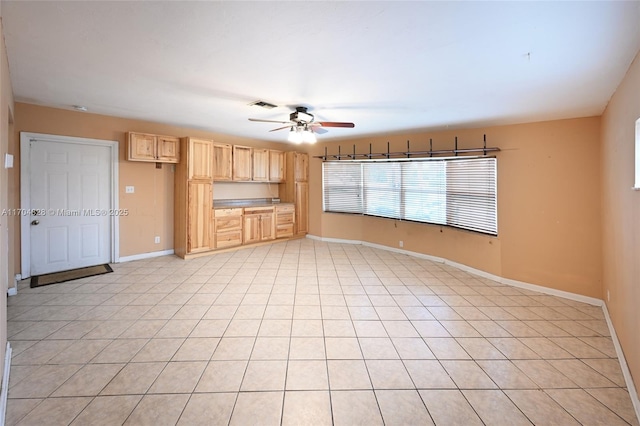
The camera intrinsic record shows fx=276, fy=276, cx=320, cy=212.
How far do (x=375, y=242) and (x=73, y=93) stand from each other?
5.59 metres

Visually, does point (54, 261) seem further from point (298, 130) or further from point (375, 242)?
point (375, 242)

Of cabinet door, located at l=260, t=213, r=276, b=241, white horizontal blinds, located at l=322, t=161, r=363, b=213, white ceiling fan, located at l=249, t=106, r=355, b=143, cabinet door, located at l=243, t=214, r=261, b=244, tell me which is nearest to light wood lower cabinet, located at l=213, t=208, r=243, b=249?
cabinet door, located at l=243, t=214, r=261, b=244

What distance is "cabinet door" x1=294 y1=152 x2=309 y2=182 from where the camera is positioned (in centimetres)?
688

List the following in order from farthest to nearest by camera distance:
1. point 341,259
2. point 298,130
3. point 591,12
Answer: point 341,259 < point 298,130 < point 591,12

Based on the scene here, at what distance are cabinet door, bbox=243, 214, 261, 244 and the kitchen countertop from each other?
363 millimetres

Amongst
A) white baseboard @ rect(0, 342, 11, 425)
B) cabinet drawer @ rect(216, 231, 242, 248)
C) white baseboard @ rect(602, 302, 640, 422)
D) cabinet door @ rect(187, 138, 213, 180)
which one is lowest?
white baseboard @ rect(602, 302, 640, 422)

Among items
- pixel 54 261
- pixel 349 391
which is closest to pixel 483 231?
pixel 349 391

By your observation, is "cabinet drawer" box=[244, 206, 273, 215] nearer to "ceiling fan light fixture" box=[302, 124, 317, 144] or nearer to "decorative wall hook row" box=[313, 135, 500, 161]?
"decorative wall hook row" box=[313, 135, 500, 161]

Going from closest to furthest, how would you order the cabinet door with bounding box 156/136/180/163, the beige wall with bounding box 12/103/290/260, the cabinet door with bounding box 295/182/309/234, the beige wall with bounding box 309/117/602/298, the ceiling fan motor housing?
the beige wall with bounding box 309/117/602/298, the ceiling fan motor housing, the beige wall with bounding box 12/103/290/260, the cabinet door with bounding box 156/136/180/163, the cabinet door with bounding box 295/182/309/234

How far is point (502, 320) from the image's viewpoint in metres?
2.97

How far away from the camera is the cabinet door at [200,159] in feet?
17.0

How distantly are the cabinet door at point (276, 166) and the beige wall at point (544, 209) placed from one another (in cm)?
371

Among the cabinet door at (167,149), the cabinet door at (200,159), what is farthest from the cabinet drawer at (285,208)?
the cabinet door at (167,149)

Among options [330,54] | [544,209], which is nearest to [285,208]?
[330,54]
